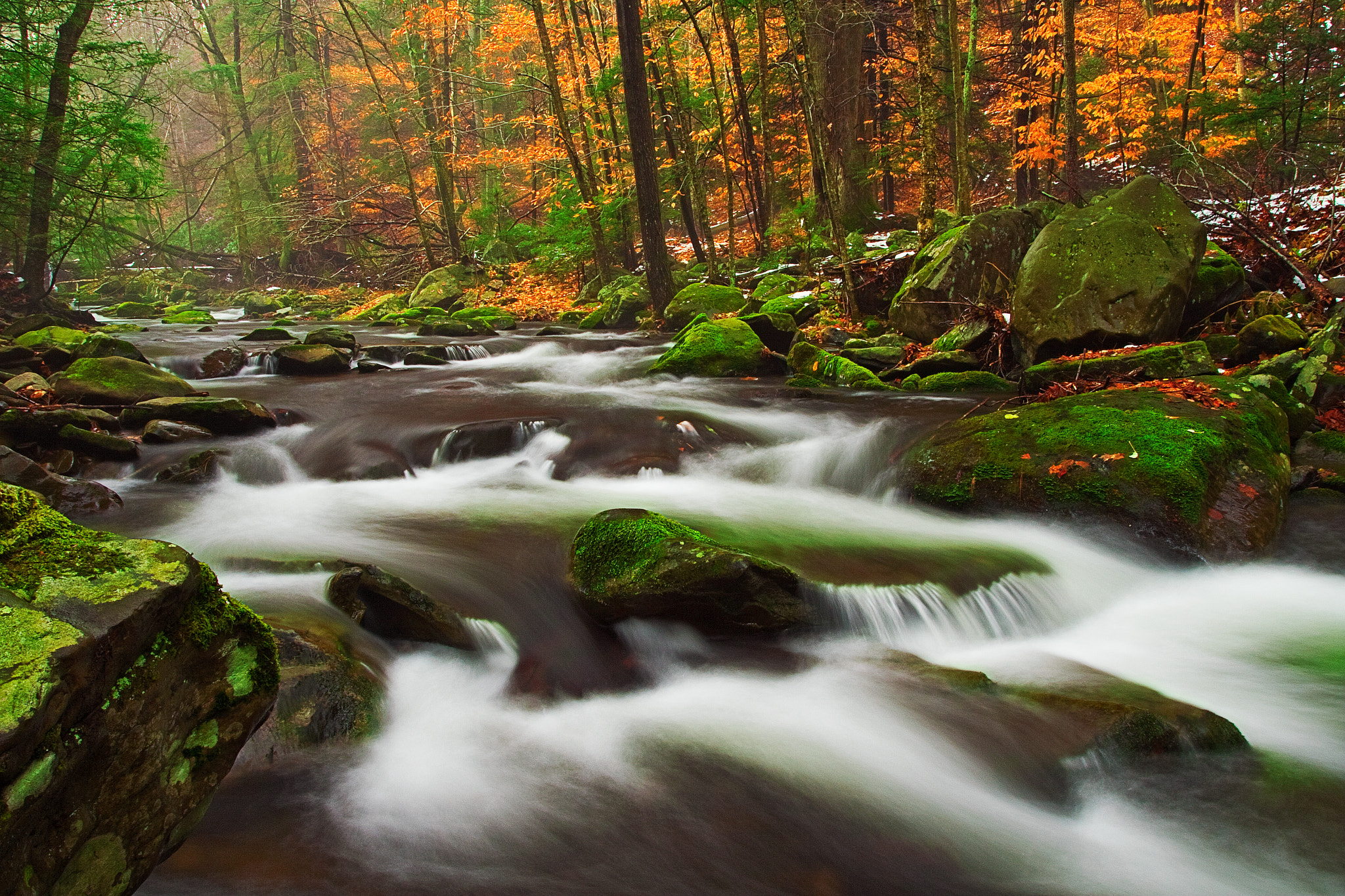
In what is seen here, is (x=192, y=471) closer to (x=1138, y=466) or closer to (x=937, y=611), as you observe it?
(x=937, y=611)

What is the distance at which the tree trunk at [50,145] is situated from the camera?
1239 centimetres

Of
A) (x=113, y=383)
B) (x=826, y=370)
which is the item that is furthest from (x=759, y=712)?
(x=113, y=383)

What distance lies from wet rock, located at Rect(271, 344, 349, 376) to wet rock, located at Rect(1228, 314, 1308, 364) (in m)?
10.9

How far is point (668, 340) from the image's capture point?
13.5 m

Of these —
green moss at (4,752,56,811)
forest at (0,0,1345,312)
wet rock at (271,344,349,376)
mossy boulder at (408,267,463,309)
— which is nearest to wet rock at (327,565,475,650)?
green moss at (4,752,56,811)

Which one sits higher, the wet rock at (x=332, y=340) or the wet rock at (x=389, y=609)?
the wet rock at (x=332, y=340)

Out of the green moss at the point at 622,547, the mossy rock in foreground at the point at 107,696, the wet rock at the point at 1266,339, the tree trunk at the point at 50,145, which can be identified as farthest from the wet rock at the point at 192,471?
the tree trunk at the point at 50,145

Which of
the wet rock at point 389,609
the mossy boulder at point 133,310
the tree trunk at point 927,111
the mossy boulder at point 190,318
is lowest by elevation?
the wet rock at point 389,609

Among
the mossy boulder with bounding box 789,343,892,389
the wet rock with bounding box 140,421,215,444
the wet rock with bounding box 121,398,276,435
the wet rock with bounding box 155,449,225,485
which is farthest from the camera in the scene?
the mossy boulder with bounding box 789,343,892,389

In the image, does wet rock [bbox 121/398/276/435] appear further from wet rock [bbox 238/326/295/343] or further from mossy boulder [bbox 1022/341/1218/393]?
mossy boulder [bbox 1022/341/1218/393]

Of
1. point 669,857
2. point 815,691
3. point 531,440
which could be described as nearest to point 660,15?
point 531,440

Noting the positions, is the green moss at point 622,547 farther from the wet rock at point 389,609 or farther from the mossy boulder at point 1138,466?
the mossy boulder at point 1138,466

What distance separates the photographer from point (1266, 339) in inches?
279

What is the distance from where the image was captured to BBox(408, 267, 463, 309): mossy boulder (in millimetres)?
20922
